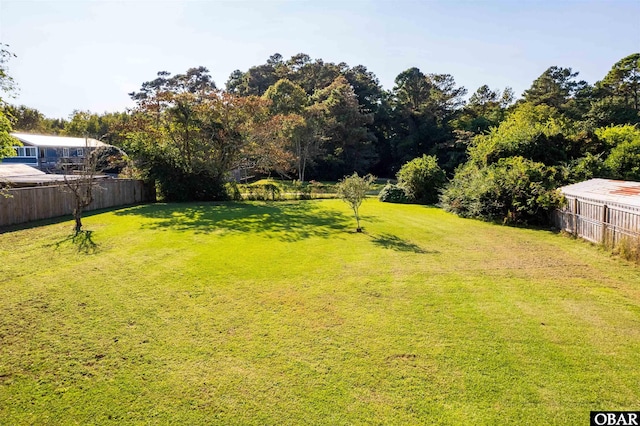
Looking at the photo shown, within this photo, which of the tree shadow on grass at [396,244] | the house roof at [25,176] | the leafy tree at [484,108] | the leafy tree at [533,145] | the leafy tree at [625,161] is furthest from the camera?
the leafy tree at [484,108]

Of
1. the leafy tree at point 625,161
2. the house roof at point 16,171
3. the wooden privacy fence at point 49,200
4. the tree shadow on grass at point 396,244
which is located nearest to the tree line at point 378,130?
the leafy tree at point 625,161

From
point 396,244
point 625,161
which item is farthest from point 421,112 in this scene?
point 396,244

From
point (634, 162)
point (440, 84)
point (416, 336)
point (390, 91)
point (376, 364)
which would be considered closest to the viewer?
point (376, 364)

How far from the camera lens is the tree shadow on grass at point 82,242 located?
1012cm

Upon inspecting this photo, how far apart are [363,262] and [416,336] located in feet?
13.4

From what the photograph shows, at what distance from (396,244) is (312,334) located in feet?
21.5

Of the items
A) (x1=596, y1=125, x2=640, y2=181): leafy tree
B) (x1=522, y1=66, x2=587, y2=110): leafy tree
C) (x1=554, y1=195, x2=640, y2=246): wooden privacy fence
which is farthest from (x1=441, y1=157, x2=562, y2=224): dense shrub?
(x1=522, y1=66, x2=587, y2=110): leafy tree

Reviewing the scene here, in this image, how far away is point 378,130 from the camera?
49.9 m

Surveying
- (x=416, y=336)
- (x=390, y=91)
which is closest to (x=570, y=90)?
(x=390, y=91)

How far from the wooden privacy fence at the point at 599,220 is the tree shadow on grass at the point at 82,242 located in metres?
14.4

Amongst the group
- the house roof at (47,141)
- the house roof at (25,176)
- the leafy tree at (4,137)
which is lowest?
the house roof at (25,176)

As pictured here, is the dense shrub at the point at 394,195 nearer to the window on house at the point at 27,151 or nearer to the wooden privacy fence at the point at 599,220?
the wooden privacy fence at the point at 599,220

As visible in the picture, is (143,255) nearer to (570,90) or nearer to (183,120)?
(183,120)

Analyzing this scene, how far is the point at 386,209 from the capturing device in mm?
19641
